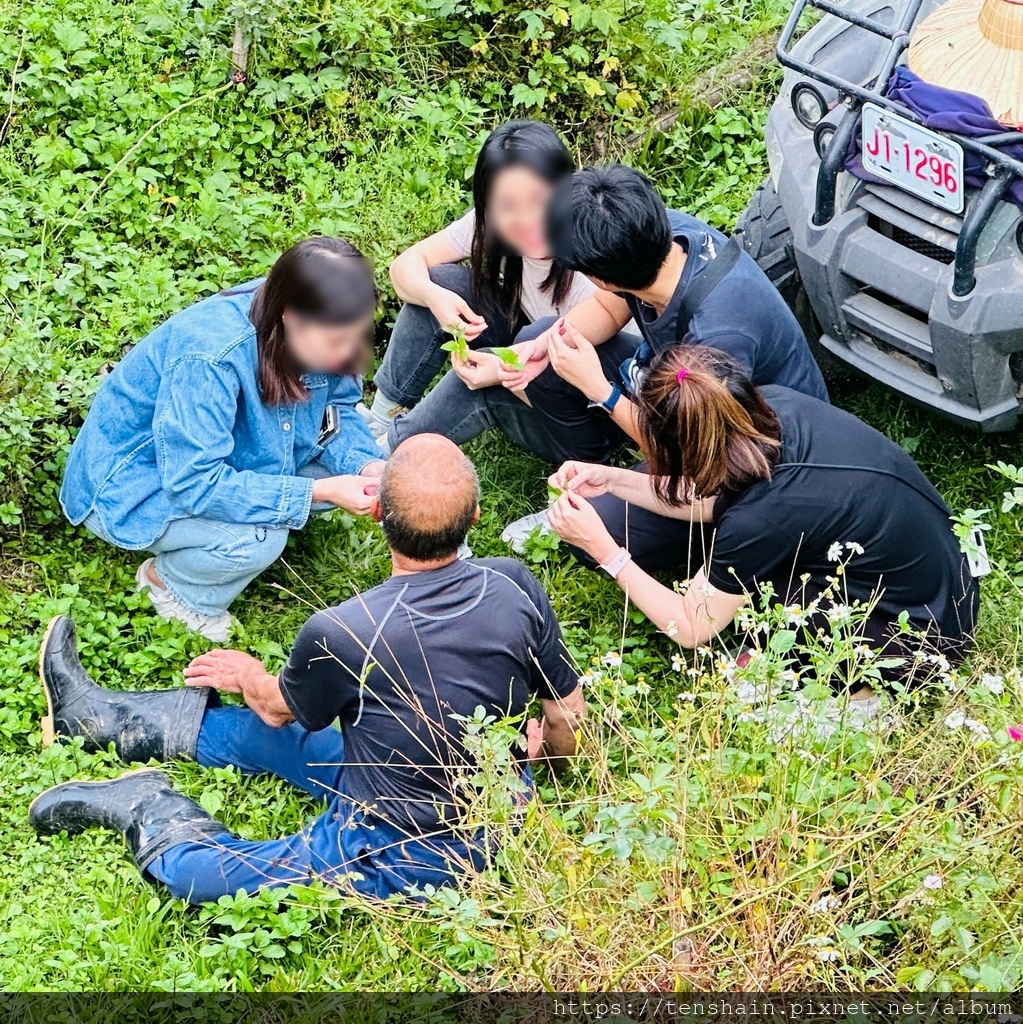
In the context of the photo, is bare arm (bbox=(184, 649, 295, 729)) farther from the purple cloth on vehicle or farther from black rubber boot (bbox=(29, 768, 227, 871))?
the purple cloth on vehicle

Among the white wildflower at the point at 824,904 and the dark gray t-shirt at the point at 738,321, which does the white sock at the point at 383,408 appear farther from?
the white wildflower at the point at 824,904

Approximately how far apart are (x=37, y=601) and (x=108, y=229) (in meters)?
1.67

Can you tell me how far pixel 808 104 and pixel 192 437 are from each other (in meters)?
2.41

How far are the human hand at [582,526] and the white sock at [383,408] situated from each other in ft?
3.77

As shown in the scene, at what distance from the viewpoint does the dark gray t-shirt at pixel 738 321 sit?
13.0 ft

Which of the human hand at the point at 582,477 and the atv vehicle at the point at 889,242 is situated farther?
the human hand at the point at 582,477

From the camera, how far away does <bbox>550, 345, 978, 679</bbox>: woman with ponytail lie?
3.51 m

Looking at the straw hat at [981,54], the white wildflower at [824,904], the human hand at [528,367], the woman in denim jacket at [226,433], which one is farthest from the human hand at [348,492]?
the straw hat at [981,54]

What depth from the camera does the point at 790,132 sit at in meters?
4.50

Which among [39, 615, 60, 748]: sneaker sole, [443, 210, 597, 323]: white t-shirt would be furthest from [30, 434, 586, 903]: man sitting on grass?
[443, 210, 597, 323]: white t-shirt

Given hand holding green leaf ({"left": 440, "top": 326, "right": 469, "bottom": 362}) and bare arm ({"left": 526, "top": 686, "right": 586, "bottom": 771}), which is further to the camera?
hand holding green leaf ({"left": 440, "top": 326, "right": 469, "bottom": 362})

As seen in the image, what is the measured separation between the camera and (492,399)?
15.4ft

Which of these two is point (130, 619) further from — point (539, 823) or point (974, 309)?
point (974, 309)

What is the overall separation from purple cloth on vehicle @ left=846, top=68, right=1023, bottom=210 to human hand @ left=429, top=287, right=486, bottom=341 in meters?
1.58
